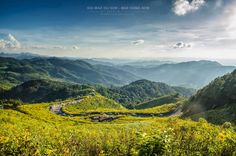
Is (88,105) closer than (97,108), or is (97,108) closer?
(97,108)

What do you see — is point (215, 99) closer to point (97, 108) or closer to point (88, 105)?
point (97, 108)

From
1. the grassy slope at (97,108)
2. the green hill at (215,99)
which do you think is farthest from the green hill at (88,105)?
the green hill at (215,99)

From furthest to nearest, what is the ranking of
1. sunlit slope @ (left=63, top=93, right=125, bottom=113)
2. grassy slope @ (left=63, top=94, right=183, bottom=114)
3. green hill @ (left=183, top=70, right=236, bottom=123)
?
sunlit slope @ (left=63, top=93, right=125, bottom=113) → grassy slope @ (left=63, top=94, right=183, bottom=114) → green hill @ (left=183, top=70, right=236, bottom=123)

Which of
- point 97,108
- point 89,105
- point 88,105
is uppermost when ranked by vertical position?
point 88,105

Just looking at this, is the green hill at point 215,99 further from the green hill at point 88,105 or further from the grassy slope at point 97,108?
the green hill at point 88,105

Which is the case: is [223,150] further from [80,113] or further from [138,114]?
[138,114]

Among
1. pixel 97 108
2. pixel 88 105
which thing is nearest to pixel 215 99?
pixel 97 108

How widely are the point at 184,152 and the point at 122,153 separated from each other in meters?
2.61

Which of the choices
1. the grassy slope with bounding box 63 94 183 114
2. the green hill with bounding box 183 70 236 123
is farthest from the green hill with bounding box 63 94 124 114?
the green hill with bounding box 183 70 236 123

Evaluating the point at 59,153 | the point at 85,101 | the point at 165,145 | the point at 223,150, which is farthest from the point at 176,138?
the point at 85,101

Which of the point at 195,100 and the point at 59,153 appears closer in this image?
the point at 59,153

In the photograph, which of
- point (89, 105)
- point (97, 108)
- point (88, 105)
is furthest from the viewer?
Result: point (89, 105)

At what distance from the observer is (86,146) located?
1200 cm

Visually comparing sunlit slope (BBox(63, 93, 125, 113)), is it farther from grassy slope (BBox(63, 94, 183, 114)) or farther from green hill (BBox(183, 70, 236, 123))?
green hill (BBox(183, 70, 236, 123))
